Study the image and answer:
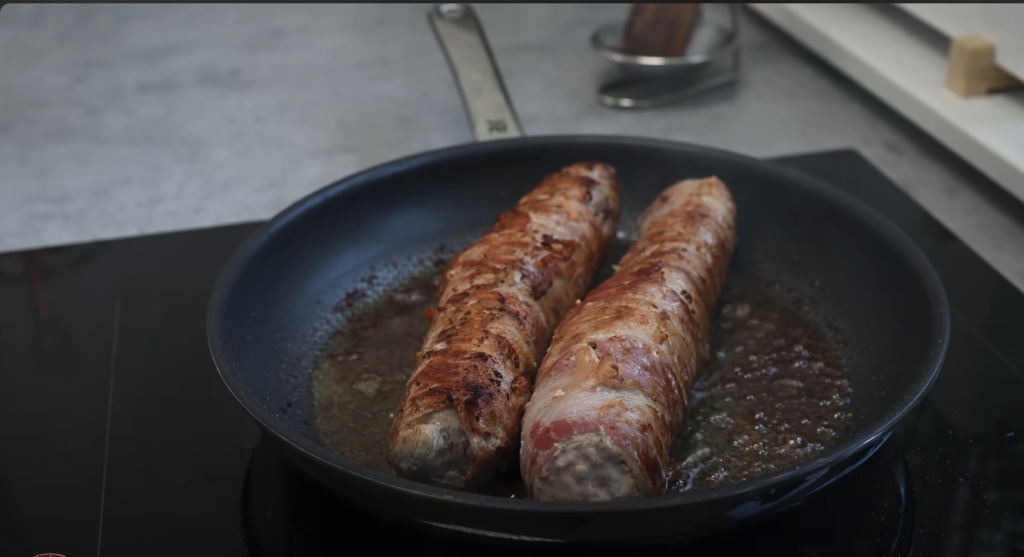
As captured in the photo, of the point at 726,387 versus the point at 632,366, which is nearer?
the point at 632,366

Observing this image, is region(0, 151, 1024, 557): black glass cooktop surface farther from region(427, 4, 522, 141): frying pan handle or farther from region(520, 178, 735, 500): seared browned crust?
region(427, 4, 522, 141): frying pan handle

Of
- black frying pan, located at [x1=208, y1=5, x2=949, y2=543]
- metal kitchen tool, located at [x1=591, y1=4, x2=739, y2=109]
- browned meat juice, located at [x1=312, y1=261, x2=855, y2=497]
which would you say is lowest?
metal kitchen tool, located at [x1=591, y1=4, x2=739, y2=109]

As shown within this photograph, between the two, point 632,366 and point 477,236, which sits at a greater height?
point 632,366

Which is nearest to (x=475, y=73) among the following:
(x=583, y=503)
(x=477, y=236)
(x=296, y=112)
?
(x=477, y=236)

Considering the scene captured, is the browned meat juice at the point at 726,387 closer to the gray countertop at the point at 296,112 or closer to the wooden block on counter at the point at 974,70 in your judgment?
the gray countertop at the point at 296,112

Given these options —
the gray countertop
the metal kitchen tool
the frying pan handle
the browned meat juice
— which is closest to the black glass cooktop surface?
the browned meat juice

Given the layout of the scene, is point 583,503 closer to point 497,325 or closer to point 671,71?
point 497,325

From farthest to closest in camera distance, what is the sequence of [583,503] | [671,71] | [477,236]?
[671,71] < [477,236] < [583,503]
